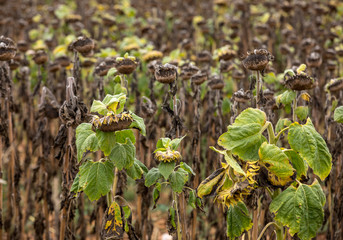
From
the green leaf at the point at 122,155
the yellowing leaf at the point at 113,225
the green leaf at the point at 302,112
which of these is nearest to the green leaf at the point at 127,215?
the yellowing leaf at the point at 113,225

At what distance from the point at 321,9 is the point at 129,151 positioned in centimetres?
436

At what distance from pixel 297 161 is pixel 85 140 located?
2.74 ft

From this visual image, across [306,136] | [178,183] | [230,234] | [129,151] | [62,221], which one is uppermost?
[306,136]

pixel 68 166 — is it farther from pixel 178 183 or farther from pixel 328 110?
pixel 328 110

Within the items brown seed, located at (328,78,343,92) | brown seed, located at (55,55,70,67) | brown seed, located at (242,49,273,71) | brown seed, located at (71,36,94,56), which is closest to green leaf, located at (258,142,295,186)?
brown seed, located at (242,49,273,71)

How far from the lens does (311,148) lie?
5.15ft

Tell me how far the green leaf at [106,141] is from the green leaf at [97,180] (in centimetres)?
12

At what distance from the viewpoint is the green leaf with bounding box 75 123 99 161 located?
1.70 m

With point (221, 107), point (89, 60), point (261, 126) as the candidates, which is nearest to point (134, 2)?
point (89, 60)

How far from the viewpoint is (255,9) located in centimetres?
667

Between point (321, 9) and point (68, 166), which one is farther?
point (321, 9)

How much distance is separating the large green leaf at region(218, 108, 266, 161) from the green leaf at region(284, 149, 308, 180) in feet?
0.45

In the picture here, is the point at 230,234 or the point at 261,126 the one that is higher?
the point at 261,126

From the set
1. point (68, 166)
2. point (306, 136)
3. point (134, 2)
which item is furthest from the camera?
point (134, 2)
